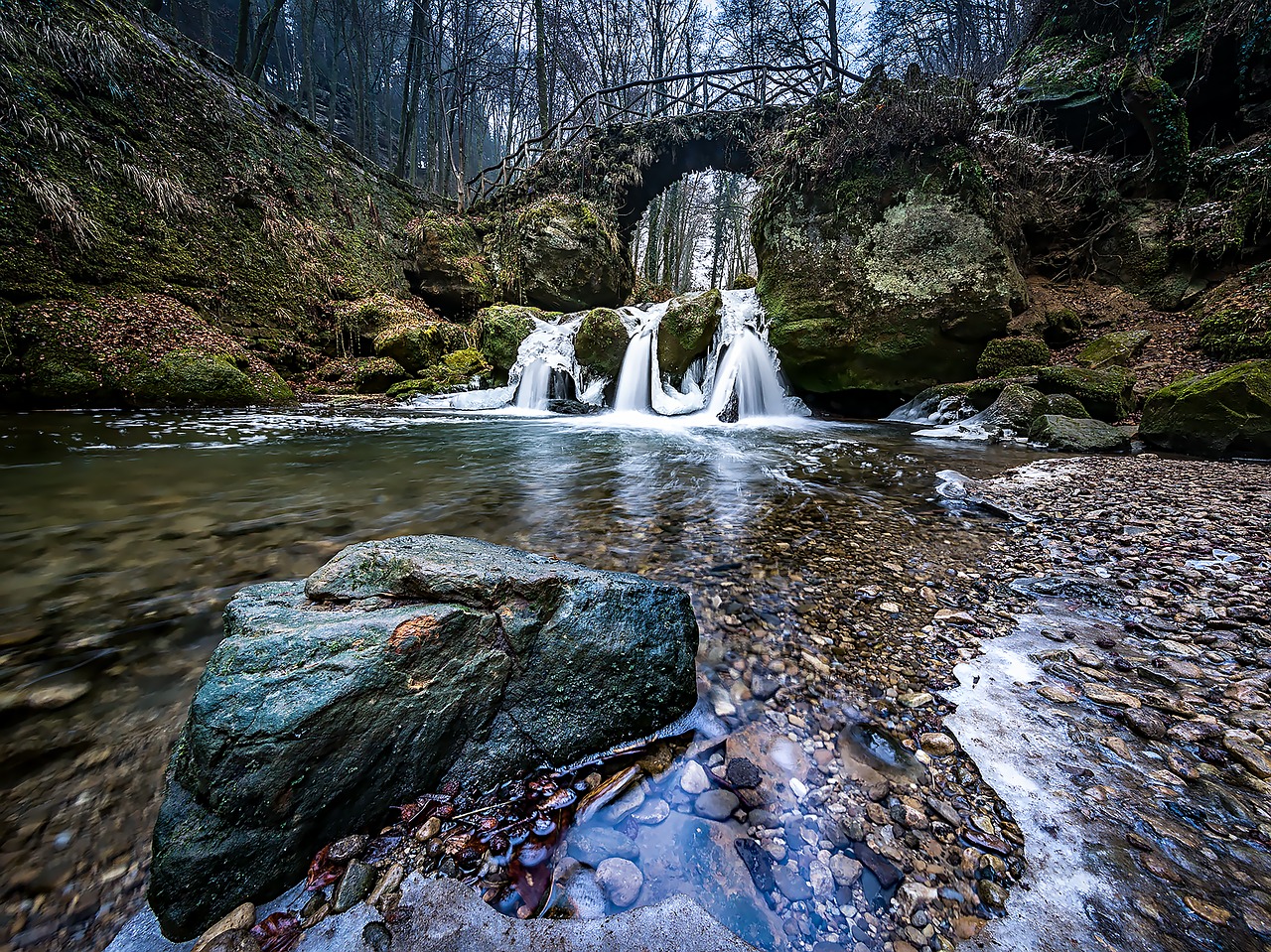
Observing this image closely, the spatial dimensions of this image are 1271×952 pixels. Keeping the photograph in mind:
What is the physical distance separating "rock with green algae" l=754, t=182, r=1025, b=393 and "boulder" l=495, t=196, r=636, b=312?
6.77 m

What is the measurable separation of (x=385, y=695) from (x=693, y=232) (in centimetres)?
3291

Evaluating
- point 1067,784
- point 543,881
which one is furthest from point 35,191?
point 1067,784

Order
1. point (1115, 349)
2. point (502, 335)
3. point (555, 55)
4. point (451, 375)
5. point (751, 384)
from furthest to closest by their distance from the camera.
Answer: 1. point (555, 55)
2. point (502, 335)
3. point (451, 375)
4. point (751, 384)
5. point (1115, 349)

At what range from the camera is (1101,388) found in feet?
20.2

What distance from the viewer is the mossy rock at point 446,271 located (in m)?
13.1

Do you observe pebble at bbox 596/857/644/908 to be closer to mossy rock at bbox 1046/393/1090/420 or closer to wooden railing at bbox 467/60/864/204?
mossy rock at bbox 1046/393/1090/420

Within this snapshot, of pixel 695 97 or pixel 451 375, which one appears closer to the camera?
pixel 451 375

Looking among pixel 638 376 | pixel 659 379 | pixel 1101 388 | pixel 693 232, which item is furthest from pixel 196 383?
pixel 693 232

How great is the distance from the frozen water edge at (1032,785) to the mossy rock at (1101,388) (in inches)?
261

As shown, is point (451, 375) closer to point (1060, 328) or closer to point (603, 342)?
point (603, 342)

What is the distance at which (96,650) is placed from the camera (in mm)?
1806

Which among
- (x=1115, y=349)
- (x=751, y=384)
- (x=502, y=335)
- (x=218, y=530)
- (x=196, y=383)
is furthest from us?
(x=502, y=335)

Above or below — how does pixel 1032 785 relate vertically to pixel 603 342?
below

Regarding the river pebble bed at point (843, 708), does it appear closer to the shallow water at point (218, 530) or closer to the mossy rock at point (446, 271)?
the shallow water at point (218, 530)
